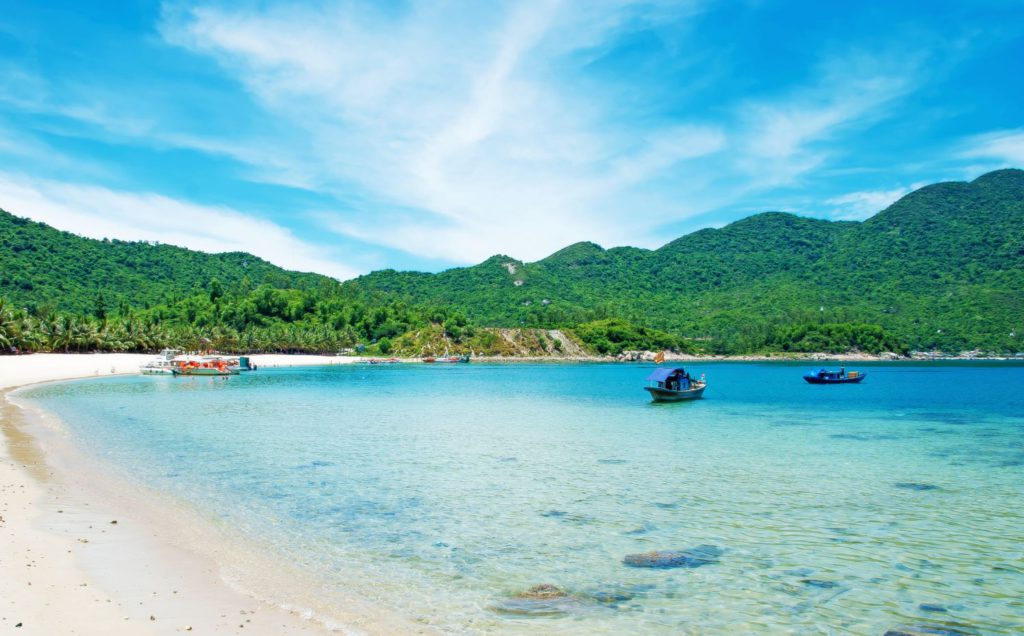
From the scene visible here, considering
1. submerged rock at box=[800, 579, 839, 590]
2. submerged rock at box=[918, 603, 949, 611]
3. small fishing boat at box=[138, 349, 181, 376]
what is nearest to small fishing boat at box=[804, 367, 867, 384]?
submerged rock at box=[800, 579, 839, 590]

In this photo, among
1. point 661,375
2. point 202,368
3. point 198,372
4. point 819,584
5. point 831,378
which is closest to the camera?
point 819,584

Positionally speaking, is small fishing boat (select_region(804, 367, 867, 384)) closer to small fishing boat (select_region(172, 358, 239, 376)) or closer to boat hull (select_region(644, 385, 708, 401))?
boat hull (select_region(644, 385, 708, 401))

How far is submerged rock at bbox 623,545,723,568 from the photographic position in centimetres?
1305

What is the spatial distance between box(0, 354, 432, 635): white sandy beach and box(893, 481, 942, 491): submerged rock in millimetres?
19245

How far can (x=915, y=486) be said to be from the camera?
2186cm

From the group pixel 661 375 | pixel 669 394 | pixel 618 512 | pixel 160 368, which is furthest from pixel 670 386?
pixel 160 368

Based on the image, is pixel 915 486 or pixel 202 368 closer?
pixel 915 486

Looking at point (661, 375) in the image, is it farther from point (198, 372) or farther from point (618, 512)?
point (198, 372)

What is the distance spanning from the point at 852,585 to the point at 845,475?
13499 millimetres

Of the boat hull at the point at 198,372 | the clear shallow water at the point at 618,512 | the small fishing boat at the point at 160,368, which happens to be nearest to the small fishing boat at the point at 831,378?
the clear shallow water at the point at 618,512

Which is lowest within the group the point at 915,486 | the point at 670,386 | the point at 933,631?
the point at 915,486

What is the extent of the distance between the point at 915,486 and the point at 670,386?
38.8 m

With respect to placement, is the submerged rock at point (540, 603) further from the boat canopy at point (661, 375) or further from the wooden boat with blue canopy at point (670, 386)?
the boat canopy at point (661, 375)

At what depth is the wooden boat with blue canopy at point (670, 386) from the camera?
59.9 meters
